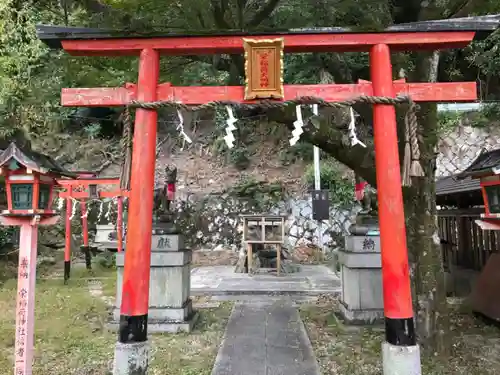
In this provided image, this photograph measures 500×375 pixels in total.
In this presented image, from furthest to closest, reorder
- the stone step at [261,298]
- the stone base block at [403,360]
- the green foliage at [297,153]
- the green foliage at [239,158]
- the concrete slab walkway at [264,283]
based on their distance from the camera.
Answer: the green foliage at [239,158] → the green foliage at [297,153] → the concrete slab walkway at [264,283] → the stone step at [261,298] → the stone base block at [403,360]

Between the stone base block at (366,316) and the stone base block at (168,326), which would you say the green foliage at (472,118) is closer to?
the stone base block at (366,316)

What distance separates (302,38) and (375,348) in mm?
4657

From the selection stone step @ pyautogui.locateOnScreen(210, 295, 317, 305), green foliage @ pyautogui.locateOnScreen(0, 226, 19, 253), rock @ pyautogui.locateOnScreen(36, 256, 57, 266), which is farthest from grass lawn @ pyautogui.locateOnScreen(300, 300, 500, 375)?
rock @ pyautogui.locateOnScreen(36, 256, 57, 266)

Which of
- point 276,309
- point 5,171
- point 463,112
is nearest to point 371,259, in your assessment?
point 276,309

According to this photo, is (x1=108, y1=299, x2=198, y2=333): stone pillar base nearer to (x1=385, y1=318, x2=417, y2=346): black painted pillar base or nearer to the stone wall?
(x1=385, y1=318, x2=417, y2=346): black painted pillar base

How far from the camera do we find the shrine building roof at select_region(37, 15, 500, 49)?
4.90m

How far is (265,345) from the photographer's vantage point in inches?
260

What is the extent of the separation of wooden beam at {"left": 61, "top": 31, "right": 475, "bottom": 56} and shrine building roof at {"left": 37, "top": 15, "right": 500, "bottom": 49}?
34 mm

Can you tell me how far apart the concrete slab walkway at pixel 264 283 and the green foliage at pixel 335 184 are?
152 inches

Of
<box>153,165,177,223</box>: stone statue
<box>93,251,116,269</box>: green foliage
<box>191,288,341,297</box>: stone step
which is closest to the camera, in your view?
<box>153,165,177,223</box>: stone statue

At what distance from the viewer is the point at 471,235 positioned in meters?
10.1

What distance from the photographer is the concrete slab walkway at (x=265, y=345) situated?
18.2ft

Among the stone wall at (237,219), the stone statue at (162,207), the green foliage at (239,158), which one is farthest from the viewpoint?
the green foliage at (239,158)

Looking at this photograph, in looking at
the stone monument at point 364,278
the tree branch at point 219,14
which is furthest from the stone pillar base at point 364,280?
the tree branch at point 219,14
